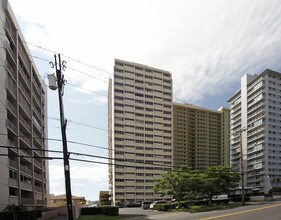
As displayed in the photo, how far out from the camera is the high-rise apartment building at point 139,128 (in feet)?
370

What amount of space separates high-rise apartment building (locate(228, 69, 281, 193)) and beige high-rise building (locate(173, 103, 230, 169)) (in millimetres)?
27275

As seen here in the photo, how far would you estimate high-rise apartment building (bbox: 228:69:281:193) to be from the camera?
117 m

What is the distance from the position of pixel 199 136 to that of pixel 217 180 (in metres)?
114

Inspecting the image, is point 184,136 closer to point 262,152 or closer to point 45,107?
point 262,152

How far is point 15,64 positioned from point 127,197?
79487mm

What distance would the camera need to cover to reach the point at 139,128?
399ft

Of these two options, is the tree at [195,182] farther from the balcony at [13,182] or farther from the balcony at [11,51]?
the balcony at [11,51]

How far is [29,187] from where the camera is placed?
47.8 meters

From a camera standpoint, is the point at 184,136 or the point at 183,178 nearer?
the point at 183,178

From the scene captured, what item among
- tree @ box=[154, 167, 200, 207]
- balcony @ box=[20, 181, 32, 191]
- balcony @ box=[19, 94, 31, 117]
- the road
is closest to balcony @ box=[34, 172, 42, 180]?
balcony @ box=[20, 181, 32, 191]

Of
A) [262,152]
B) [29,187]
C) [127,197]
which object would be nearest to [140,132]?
[127,197]

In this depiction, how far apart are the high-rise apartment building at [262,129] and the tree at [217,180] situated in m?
70.4

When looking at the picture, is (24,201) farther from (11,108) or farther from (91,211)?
(11,108)

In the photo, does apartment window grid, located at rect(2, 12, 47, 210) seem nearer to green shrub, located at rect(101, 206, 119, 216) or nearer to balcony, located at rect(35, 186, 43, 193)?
A: balcony, located at rect(35, 186, 43, 193)
